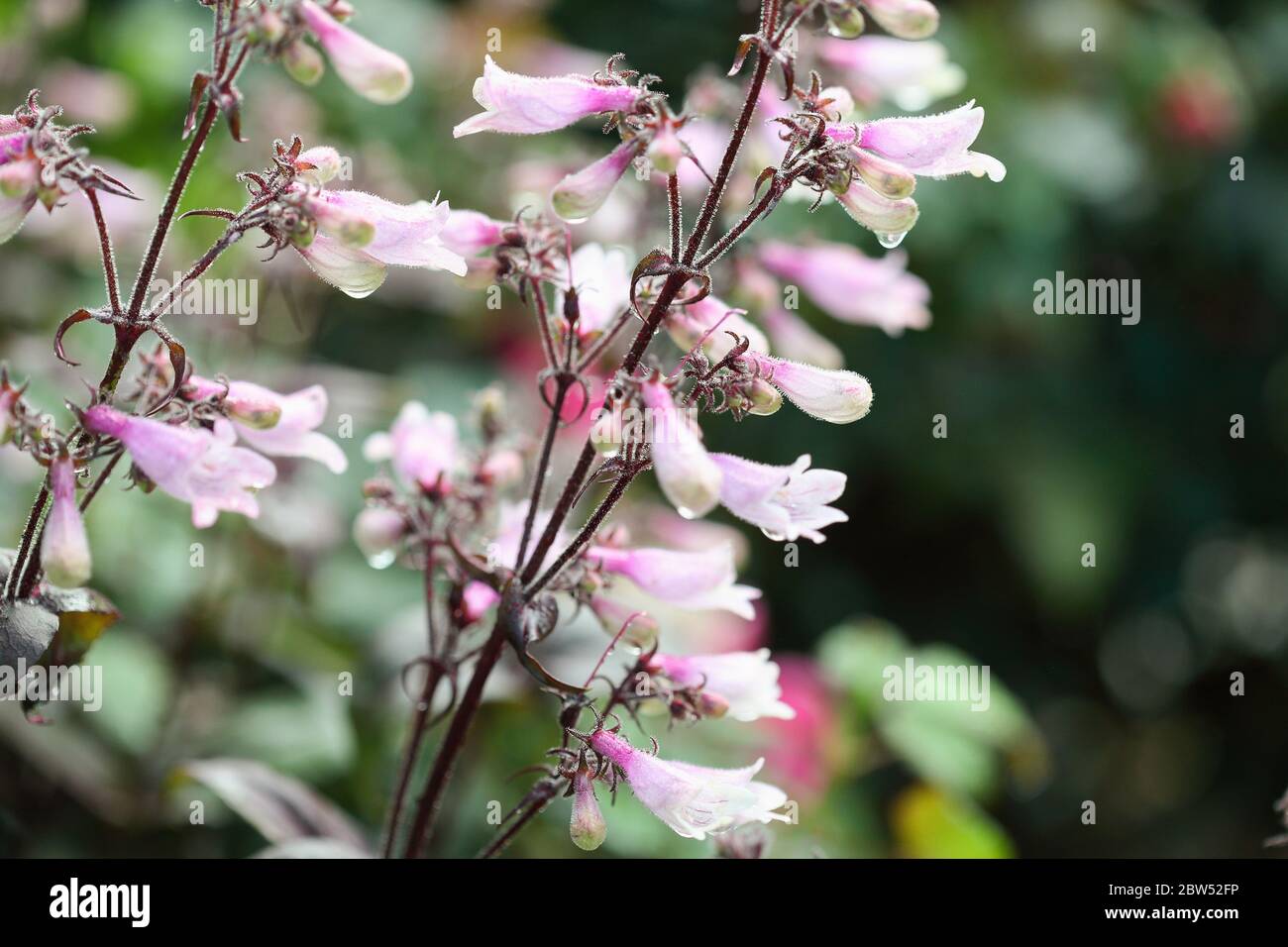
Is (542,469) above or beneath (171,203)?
beneath

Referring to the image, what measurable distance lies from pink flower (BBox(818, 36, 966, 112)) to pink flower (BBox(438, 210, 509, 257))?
3.07 feet

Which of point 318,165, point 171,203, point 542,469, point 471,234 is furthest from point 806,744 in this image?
point 171,203

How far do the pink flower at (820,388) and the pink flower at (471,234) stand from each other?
1.34ft

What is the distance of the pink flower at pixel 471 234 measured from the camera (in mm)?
1763

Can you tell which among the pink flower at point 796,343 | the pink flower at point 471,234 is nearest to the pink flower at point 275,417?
the pink flower at point 471,234

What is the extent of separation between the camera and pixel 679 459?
55.9 inches

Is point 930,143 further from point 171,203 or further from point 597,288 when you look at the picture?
point 171,203

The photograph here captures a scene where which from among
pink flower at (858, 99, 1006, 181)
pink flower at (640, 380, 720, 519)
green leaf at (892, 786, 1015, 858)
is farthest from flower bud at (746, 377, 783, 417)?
green leaf at (892, 786, 1015, 858)

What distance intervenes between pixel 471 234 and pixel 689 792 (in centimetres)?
79

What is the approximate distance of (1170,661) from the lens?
507 centimetres

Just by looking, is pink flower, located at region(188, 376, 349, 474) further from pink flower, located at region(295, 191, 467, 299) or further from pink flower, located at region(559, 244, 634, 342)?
pink flower, located at region(559, 244, 634, 342)

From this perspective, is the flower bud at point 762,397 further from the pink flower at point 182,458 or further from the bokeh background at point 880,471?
the bokeh background at point 880,471

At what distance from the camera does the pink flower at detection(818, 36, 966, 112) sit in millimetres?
2422
